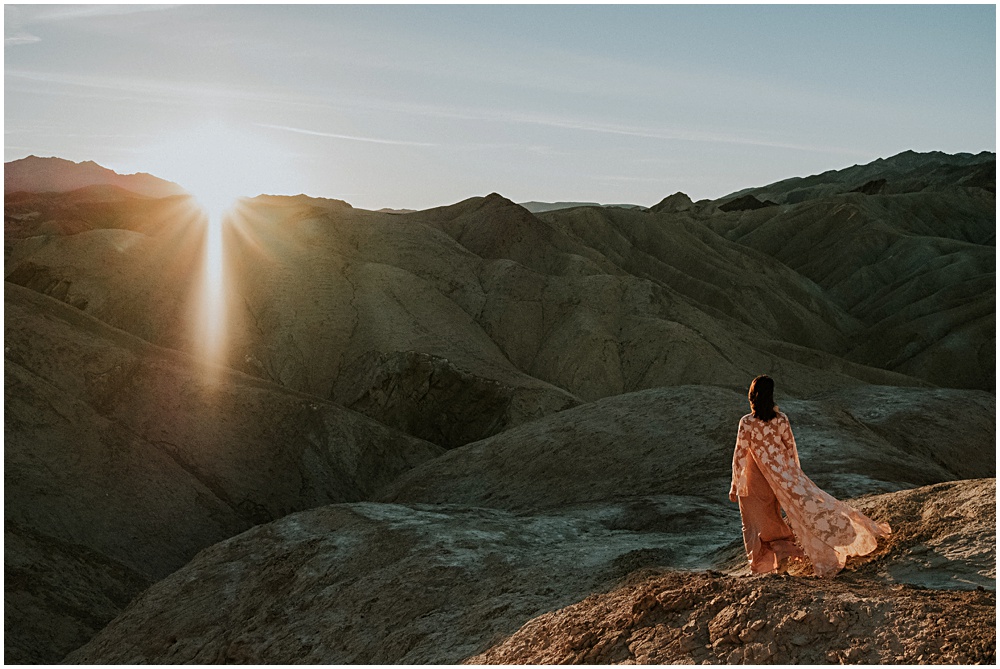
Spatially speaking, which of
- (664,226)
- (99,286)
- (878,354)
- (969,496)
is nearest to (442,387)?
(99,286)

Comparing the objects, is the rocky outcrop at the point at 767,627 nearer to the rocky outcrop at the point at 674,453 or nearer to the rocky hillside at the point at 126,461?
the rocky outcrop at the point at 674,453

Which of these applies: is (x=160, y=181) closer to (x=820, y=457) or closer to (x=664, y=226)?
(x=664, y=226)

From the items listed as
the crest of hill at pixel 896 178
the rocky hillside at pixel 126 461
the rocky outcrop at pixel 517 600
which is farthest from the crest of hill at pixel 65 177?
the rocky outcrop at pixel 517 600

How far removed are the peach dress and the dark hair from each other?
0.04m

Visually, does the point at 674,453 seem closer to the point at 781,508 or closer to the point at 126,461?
the point at 781,508

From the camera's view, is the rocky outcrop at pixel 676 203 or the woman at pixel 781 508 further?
the rocky outcrop at pixel 676 203

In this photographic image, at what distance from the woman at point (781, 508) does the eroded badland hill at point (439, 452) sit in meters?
0.17

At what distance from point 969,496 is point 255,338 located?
20732 mm

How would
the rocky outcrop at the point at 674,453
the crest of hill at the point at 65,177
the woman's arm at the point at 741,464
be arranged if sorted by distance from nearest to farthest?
the woman's arm at the point at 741,464 < the rocky outcrop at the point at 674,453 < the crest of hill at the point at 65,177

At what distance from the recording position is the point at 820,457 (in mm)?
12531

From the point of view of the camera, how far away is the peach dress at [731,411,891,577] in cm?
646

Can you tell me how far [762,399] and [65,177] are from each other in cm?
9215

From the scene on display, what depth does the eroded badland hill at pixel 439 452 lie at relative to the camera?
6.52m

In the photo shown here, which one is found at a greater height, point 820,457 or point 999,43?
point 999,43
